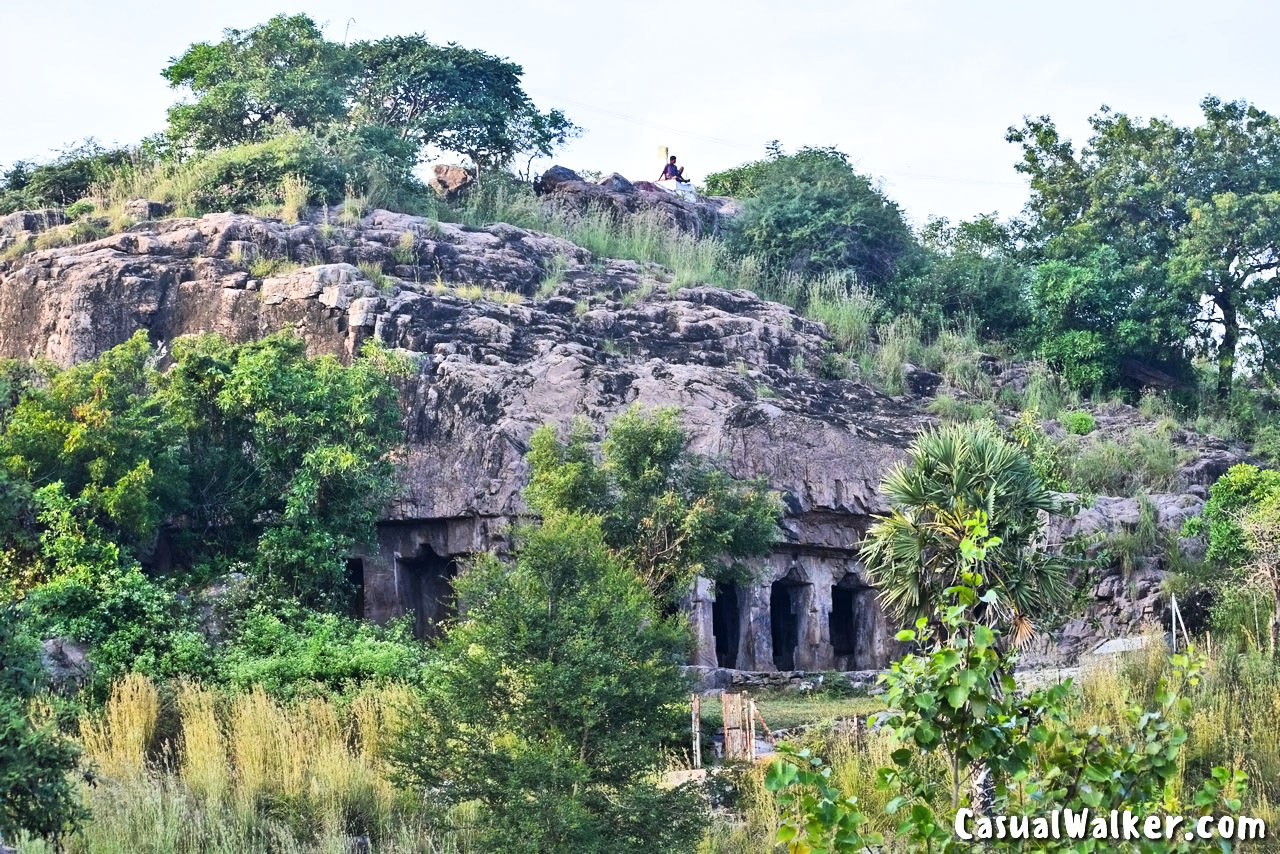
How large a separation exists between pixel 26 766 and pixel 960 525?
35.4 feet

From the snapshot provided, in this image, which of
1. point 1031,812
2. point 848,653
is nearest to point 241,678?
point 848,653

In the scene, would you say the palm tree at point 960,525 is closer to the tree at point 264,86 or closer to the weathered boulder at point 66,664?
the weathered boulder at point 66,664

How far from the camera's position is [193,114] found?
103 ft

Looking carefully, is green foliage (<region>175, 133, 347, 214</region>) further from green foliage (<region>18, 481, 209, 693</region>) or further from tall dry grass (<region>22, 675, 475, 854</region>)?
tall dry grass (<region>22, 675, 475, 854</region>)

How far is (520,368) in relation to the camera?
23.0 m

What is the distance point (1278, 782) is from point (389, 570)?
38.0 ft

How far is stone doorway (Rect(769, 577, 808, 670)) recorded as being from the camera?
23.0 metres

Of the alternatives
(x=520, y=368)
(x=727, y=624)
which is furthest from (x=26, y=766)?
(x=727, y=624)

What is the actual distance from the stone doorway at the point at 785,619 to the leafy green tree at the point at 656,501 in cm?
351

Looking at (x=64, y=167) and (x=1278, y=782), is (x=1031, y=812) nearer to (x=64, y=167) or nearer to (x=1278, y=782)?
(x=1278, y=782)

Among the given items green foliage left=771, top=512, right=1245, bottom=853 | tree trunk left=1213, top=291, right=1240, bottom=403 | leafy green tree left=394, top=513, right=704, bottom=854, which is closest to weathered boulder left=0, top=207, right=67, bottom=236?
leafy green tree left=394, top=513, right=704, bottom=854

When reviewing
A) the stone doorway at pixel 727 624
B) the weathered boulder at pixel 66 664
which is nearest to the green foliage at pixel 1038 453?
the stone doorway at pixel 727 624

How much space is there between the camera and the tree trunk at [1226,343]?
30.0 meters

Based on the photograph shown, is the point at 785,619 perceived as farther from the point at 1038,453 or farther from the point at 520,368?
the point at 520,368
